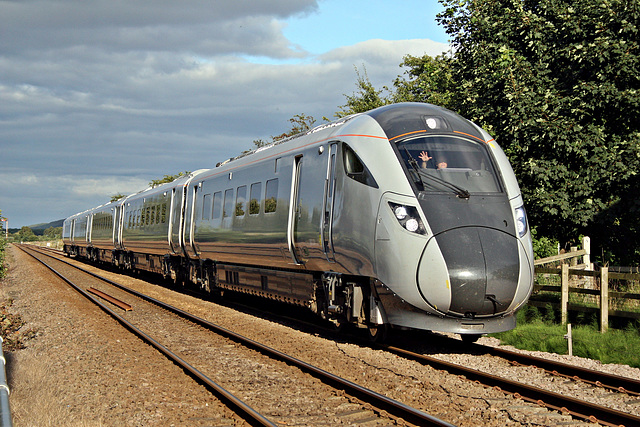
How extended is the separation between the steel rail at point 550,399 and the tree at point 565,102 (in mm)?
7724

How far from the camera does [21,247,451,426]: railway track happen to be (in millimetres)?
6281

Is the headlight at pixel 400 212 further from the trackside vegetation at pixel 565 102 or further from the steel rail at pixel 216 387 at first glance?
the trackside vegetation at pixel 565 102

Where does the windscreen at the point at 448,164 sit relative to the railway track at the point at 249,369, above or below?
above

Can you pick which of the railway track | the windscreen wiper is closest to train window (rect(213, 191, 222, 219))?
the railway track

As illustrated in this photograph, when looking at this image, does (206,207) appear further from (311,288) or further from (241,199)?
(311,288)

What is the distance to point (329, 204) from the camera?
1030cm

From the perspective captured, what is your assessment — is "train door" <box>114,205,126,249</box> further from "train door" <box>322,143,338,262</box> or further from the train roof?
the train roof

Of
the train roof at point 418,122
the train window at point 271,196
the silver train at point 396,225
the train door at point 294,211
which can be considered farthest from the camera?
the train window at point 271,196

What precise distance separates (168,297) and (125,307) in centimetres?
344

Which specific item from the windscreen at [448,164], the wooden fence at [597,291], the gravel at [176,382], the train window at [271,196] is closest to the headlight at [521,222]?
the windscreen at [448,164]

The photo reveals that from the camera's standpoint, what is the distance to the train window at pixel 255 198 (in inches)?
528

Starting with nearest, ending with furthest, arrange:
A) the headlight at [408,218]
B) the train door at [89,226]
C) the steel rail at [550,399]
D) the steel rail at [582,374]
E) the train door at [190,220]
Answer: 1. the steel rail at [550,399]
2. the steel rail at [582,374]
3. the headlight at [408,218]
4. the train door at [190,220]
5. the train door at [89,226]

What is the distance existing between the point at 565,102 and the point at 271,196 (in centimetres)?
722

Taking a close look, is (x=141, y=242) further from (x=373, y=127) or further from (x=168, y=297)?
(x=373, y=127)
